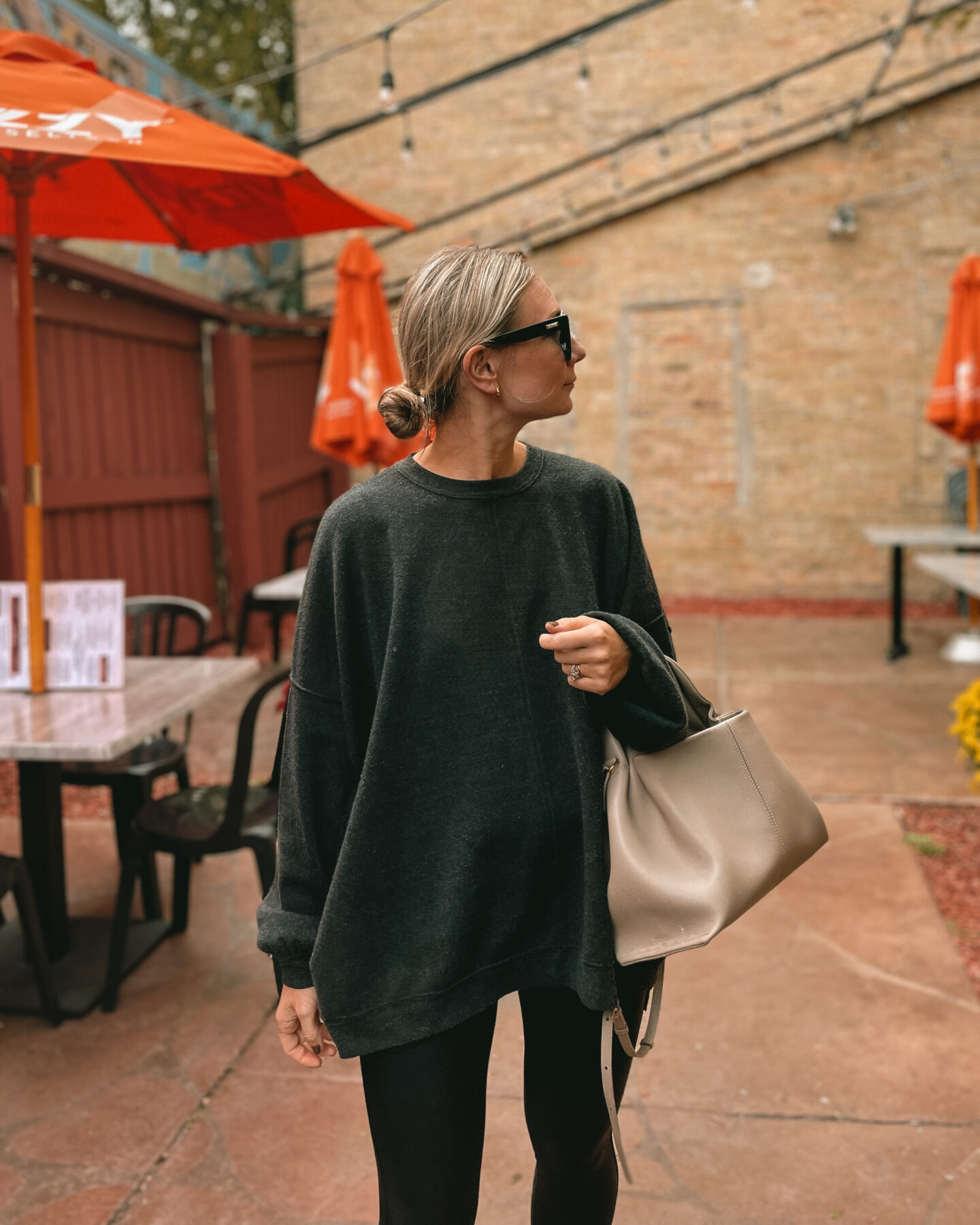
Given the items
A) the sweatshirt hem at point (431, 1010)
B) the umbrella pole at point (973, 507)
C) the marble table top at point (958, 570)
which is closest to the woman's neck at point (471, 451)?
the sweatshirt hem at point (431, 1010)

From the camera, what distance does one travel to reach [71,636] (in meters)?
3.51

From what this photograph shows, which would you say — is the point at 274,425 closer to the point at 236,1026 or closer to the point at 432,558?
the point at 236,1026

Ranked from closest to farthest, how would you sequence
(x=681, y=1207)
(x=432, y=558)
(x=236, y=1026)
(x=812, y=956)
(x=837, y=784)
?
(x=432, y=558), (x=681, y=1207), (x=236, y=1026), (x=812, y=956), (x=837, y=784)

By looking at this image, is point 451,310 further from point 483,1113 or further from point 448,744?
point 483,1113

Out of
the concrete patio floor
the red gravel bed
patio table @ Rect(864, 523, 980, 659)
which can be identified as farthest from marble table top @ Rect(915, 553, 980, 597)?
the concrete patio floor

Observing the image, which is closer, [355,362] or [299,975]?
[299,975]

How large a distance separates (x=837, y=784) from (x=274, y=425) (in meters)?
5.93

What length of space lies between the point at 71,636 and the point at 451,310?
2478 mm

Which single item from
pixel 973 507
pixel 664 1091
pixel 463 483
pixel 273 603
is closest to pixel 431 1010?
pixel 463 483

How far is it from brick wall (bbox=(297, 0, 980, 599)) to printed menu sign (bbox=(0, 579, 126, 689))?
7322 mm

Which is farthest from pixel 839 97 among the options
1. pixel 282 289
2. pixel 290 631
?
pixel 290 631

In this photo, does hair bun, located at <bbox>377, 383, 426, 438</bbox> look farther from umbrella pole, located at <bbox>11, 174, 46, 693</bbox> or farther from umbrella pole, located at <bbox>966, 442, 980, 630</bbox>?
umbrella pole, located at <bbox>966, 442, 980, 630</bbox>

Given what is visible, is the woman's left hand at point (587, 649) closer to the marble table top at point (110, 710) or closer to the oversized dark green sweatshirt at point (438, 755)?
the oversized dark green sweatshirt at point (438, 755)

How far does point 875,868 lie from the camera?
4.07m
